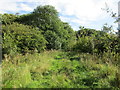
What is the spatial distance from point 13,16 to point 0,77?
30.1 feet

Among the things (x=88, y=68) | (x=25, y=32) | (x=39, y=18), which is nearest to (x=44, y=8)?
(x=39, y=18)

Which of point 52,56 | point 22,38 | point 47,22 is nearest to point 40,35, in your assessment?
point 22,38

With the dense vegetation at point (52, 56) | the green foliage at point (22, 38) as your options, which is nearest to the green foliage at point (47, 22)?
the dense vegetation at point (52, 56)

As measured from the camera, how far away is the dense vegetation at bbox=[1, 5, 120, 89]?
121 inches

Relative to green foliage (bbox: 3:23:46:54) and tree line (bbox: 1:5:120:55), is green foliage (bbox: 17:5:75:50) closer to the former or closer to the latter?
tree line (bbox: 1:5:120:55)

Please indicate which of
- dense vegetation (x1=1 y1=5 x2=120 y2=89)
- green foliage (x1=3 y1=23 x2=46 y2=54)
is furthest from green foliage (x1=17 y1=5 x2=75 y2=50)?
green foliage (x1=3 y1=23 x2=46 y2=54)

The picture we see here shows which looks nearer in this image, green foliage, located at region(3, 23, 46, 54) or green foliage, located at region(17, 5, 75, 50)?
green foliage, located at region(3, 23, 46, 54)

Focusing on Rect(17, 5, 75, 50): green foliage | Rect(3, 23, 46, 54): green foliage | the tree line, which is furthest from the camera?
Rect(17, 5, 75, 50): green foliage

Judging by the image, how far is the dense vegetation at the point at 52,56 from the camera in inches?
121

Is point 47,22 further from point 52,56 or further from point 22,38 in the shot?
point 52,56

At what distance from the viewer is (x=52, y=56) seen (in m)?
7.28

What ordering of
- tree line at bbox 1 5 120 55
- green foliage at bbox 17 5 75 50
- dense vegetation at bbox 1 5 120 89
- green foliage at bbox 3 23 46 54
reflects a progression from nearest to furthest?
dense vegetation at bbox 1 5 120 89
tree line at bbox 1 5 120 55
green foliage at bbox 3 23 46 54
green foliage at bbox 17 5 75 50

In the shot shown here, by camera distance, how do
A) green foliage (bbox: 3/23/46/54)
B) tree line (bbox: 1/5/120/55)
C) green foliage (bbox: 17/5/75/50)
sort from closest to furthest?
tree line (bbox: 1/5/120/55) < green foliage (bbox: 3/23/46/54) < green foliage (bbox: 17/5/75/50)

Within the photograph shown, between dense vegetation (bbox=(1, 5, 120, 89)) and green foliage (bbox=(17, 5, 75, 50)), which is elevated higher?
green foliage (bbox=(17, 5, 75, 50))
